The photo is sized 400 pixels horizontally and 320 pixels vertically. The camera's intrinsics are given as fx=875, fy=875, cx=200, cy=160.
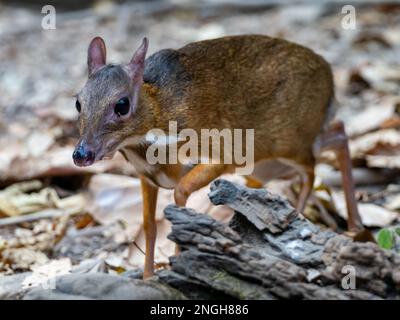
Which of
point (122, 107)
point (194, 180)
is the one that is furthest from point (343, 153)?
point (122, 107)

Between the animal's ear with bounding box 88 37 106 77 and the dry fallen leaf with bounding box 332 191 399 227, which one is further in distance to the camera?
the dry fallen leaf with bounding box 332 191 399 227

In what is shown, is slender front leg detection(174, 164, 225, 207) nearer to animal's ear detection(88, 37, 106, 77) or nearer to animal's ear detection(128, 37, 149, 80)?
animal's ear detection(128, 37, 149, 80)

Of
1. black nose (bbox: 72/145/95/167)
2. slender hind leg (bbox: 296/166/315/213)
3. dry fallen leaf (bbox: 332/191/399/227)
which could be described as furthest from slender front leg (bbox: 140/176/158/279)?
dry fallen leaf (bbox: 332/191/399/227)

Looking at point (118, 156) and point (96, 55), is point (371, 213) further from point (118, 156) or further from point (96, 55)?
point (96, 55)

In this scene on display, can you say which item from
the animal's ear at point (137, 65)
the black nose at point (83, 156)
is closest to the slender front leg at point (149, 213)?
the animal's ear at point (137, 65)

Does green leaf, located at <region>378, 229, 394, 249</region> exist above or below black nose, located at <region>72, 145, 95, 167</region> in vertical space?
below
